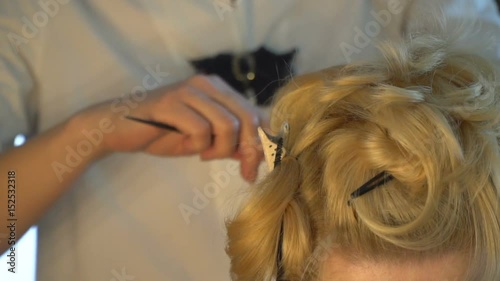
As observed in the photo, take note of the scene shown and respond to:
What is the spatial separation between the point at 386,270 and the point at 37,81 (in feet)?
1.78

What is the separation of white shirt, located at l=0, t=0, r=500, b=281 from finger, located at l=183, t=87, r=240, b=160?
0.13ft

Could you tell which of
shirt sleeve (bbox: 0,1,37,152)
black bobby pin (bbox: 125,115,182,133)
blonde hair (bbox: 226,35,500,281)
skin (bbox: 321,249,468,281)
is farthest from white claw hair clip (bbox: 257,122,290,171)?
shirt sleeve (bbox: 0,1,37,152)

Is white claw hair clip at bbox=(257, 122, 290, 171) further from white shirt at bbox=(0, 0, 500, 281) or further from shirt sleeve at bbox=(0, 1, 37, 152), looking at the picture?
shirt sleeve at bbox=(0, 1, 37, 152)

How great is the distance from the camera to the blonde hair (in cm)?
54

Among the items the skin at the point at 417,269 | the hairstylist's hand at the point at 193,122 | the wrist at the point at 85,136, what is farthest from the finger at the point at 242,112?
the skin at the point at 417,269

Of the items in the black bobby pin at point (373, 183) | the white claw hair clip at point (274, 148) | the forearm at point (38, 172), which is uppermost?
the forearm at point (38, 172)

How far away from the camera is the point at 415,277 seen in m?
0.56

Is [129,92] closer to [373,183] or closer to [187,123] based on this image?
[187,123]

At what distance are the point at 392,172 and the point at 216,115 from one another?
349 millimetres

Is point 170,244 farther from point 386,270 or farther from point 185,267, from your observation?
point 386,270

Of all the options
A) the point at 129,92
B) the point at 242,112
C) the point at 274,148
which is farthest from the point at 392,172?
the point at 129,92

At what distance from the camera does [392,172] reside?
0.54 meters

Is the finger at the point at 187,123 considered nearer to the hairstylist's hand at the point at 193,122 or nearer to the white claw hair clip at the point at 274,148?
the hairstylist's hand at the point at 193,122

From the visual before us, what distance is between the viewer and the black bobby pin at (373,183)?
545 mm
